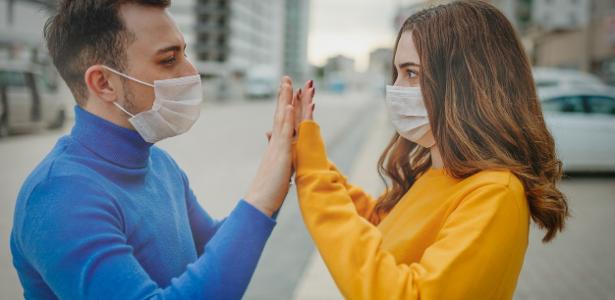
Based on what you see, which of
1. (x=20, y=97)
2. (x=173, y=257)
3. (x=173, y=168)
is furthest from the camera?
(x=20, y=97)

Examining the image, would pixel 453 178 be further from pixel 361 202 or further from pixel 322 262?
pixel 322 262

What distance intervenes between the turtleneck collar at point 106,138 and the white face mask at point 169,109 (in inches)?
2.0

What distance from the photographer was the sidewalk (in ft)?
14.8

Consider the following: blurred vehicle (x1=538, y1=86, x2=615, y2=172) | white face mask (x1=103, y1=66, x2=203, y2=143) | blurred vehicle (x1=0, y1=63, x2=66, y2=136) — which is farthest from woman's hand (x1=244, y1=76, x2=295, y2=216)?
blurred vehicle (x1=0, y1=63, x2=66, y2=136)

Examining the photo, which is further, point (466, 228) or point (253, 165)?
point (253, 165)

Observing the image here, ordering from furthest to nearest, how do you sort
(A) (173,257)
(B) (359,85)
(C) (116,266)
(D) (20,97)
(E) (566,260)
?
(B) (359,85) → (D) (20,97) → (E) (566,260) → (A) (173,257) → (C) (116,266)

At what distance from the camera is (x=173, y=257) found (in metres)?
1.55

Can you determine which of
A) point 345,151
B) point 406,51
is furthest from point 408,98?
point 345,151

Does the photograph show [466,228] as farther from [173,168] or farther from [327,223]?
[173,168]

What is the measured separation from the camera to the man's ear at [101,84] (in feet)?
4.91

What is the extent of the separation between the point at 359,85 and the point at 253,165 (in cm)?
9980

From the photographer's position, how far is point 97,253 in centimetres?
124

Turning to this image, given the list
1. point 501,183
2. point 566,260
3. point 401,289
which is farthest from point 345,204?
point 566,260

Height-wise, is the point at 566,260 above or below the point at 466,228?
below
